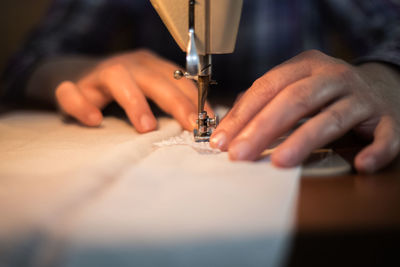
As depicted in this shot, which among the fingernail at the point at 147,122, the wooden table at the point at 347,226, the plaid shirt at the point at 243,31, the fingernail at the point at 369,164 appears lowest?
the wooden table at the point at 347,226

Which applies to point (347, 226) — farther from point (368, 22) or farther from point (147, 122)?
point (368, 22)

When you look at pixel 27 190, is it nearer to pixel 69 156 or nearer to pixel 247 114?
pixel 69 156

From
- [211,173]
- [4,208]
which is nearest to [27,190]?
[4,208]

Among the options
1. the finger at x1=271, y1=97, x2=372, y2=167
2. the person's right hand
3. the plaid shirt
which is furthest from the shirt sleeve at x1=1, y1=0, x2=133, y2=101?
the finger at x1=271, y1=97, x2=372, y2=167

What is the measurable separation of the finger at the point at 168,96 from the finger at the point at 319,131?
0.90 ft

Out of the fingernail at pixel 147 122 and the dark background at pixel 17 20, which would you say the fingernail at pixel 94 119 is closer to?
the fingernail at pixel 147 122

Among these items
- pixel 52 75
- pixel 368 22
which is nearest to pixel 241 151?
pixel 52 75

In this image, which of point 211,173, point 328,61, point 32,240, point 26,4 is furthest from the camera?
point 26,4

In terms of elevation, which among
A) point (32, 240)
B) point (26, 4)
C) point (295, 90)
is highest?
point (26, 4)

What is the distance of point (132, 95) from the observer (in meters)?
0.78

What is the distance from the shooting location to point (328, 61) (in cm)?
64

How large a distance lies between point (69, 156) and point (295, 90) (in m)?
0.41

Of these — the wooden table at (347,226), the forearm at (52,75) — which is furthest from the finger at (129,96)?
the wooden table at (347,226)

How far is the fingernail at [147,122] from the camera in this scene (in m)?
0.74
